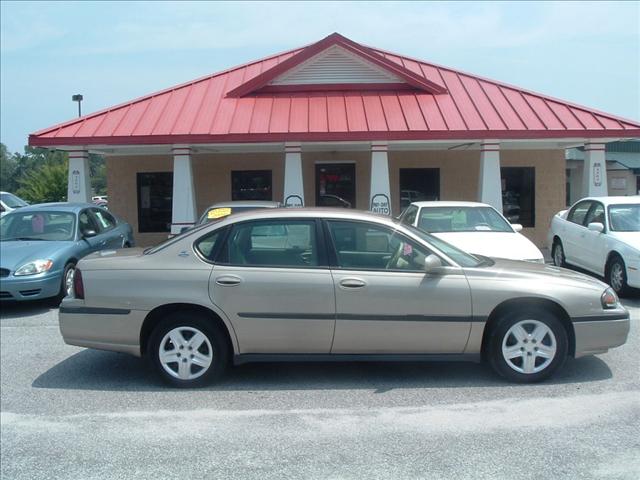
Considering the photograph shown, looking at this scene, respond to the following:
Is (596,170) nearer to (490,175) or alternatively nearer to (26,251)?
(490,175)

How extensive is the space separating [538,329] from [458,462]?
180cm

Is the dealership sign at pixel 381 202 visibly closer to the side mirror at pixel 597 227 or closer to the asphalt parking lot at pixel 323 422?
the side mirror at pixel 597 227

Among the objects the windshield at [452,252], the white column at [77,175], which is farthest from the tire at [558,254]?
the white column at [77,175]

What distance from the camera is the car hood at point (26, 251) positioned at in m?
8.70

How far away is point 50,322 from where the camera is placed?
27.2 ft

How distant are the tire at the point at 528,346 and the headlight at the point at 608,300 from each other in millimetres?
424

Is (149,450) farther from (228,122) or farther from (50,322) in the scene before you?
(228,122)

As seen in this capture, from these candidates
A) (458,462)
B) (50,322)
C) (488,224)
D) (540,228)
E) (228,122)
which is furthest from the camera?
(540,228)

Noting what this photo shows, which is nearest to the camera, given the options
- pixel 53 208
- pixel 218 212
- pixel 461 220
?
pixel 461 220

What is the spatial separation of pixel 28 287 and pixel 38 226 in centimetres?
189

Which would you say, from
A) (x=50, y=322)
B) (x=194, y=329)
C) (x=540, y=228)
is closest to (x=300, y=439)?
(x=194, y=329)

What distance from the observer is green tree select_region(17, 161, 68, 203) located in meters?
31.6

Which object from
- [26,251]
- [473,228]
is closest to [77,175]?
[26,251]

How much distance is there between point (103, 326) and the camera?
548 centimetres
